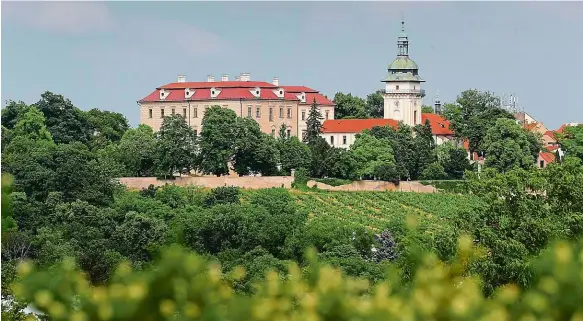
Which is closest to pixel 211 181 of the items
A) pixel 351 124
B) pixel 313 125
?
pixel 313 125

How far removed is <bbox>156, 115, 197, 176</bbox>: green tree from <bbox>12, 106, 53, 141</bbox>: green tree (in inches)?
231

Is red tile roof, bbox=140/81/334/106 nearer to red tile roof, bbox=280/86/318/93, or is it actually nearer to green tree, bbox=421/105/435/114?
red tile roof, bbox=280/86/318/93

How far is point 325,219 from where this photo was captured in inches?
1930

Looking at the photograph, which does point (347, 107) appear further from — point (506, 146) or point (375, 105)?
point (506, 146)

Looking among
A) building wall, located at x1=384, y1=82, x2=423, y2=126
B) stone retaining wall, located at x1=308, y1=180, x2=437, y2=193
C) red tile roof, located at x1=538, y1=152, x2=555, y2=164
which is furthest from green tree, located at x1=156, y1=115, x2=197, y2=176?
red tile roof, located at x1=538, y1=152, x2=555, y2=164

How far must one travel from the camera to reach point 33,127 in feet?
217

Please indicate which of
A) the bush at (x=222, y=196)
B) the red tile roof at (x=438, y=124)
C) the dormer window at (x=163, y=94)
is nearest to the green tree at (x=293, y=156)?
the bush at (x=222, y=196)

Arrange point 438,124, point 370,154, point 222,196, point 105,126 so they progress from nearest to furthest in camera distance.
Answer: point 222,196 < point 370,154 < point 105,126 < point 438,124

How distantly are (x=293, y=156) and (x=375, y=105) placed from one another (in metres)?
25.7

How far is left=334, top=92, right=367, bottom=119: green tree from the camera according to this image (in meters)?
84.8

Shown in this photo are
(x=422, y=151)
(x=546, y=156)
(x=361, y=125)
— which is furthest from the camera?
(x=361, y=125)

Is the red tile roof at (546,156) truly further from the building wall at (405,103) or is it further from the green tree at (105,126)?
the green tree at (105,126)

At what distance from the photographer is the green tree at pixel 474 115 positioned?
7362 cm

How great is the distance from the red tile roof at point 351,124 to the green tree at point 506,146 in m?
7.87
